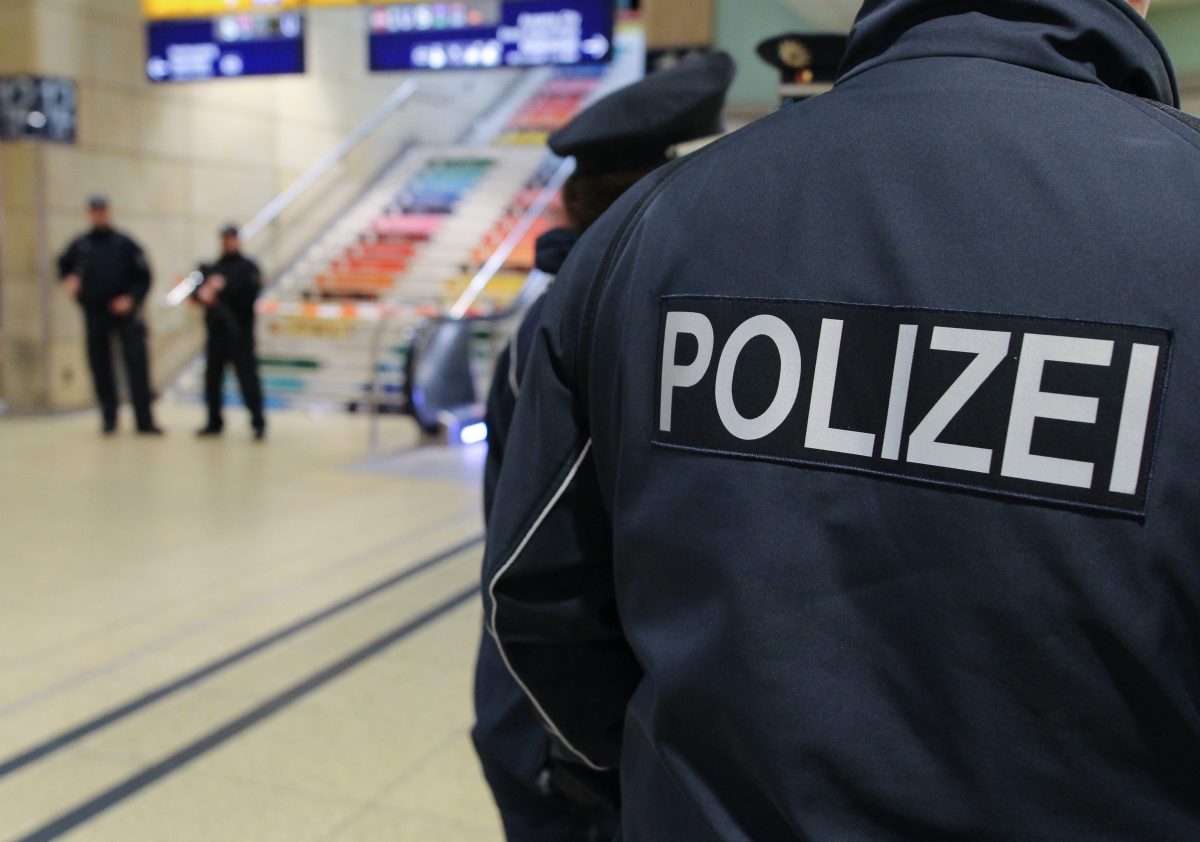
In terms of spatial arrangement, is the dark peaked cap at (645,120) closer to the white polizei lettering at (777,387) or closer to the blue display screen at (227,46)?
the white polizei lettering at (777,387)

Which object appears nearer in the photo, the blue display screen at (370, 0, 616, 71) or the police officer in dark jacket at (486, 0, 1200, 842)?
the police officer in dark jacket at (486, 0, 1200, 842)

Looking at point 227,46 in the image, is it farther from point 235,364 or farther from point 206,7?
point 235,364

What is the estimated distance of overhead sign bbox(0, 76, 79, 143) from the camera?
8.94 m

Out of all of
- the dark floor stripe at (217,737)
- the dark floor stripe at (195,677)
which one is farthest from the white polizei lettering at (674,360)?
the dark floor stripe at (195,677)

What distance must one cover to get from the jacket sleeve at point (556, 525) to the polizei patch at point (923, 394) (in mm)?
120

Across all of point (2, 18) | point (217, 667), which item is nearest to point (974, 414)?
point (217, 667)

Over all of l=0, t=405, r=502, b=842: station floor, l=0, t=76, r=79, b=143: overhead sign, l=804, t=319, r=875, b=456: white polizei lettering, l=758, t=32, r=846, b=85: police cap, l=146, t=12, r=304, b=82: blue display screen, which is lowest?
l=0, t=405, r=502, b=842: station floor

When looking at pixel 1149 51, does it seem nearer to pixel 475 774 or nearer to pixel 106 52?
pixel 475 774

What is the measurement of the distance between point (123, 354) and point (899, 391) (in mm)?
7756

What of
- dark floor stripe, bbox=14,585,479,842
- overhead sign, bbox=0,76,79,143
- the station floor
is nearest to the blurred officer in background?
the station floor

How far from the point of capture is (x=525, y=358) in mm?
1454

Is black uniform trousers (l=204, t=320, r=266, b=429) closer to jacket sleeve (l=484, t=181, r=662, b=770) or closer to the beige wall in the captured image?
the beige wall

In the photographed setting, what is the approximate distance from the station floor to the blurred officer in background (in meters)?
1.02

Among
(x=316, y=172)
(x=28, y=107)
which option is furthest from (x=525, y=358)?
(x=316, y=172)
